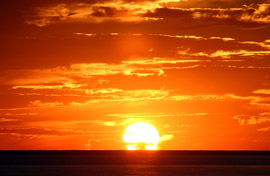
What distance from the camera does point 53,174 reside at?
247 ft

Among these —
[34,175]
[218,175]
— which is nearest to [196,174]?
[218,175]

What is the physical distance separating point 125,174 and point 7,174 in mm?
15187

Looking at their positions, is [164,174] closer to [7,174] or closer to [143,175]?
[143,175]

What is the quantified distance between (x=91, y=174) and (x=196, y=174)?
1361cm

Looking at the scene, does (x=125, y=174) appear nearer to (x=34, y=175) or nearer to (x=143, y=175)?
(x=143, y=175)

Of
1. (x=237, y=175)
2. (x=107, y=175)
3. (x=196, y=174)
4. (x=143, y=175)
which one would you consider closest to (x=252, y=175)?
(x=237, y=175)

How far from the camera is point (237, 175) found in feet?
244

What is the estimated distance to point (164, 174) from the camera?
76312 millimetres

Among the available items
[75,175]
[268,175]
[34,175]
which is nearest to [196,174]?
[268,175]

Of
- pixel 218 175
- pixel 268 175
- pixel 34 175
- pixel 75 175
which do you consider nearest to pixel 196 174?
pixel 218 175

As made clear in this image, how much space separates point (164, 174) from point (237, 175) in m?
9.32

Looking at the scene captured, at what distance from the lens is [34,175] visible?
73500 mm

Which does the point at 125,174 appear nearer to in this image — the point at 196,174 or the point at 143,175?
the point at 143,175

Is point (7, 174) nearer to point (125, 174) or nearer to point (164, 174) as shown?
point (125, 174)
